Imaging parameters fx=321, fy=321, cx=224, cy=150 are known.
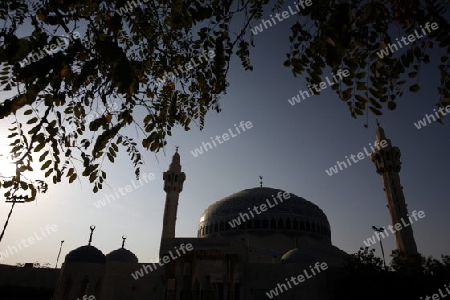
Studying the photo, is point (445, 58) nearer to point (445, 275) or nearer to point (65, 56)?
point (65, 56)

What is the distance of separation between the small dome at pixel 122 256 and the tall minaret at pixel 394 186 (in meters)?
22.3

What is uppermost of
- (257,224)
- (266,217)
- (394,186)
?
(266,217)

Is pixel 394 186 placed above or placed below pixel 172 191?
below

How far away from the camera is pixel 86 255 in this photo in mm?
22859

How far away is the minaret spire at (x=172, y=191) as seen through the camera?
3278 cm

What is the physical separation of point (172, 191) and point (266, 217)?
1103cm

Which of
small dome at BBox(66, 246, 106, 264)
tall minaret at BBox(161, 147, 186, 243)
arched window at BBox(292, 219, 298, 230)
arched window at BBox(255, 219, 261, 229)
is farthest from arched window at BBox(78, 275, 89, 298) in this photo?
arched window at BBox(292, 219, 298, 230)

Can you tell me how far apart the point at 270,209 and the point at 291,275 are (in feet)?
50.6

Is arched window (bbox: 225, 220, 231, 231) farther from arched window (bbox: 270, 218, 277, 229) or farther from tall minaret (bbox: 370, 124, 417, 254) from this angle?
tall minaret (bbox: 370, 124, 417, 254)

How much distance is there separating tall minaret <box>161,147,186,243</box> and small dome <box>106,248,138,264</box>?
533 centimetres

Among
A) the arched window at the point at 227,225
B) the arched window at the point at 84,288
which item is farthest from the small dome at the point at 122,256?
the arched window at the point at 227,225

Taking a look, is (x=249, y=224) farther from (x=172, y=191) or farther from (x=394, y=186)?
(x=394, y=186)

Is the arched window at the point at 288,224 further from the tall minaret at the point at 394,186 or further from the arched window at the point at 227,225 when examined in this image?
the tall minaret at the point at 394,186

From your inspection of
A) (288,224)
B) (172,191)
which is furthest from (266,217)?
(172,191)
